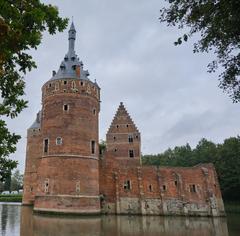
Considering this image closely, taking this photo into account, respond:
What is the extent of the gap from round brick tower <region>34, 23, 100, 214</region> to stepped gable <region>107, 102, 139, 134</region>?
36.3 ft

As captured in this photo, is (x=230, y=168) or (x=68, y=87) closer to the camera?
(x=68, y=87)

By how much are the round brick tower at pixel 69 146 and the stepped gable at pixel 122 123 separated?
11.1 metres

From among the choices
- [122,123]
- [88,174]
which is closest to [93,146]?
[88,174]

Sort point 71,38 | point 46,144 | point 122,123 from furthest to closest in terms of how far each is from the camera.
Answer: point 122,123 → point 71,38 → point 46,144

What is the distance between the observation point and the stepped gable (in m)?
41.1

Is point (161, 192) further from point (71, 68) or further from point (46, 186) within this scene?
point (71, 68)

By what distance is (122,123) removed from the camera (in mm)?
41375

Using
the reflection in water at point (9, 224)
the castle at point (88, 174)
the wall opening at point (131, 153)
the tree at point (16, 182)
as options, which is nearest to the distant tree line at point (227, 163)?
the castle at point (88, 174)

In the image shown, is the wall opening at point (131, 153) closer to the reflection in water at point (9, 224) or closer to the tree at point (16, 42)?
the reflection in water at point (9, 224)

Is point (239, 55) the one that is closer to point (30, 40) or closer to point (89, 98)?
point (30, 40)

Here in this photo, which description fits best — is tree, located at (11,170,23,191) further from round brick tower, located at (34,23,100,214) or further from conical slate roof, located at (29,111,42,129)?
round brick tower, located at (34,23,100,214)

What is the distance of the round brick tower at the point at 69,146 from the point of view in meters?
26.2

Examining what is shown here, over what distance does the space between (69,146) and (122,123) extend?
15.2 meters

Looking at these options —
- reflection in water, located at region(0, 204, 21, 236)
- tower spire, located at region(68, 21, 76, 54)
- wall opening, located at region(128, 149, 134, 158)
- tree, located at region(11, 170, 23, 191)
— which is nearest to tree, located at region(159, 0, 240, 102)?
reflection in water, located at region(0, 204, 21, 236)
